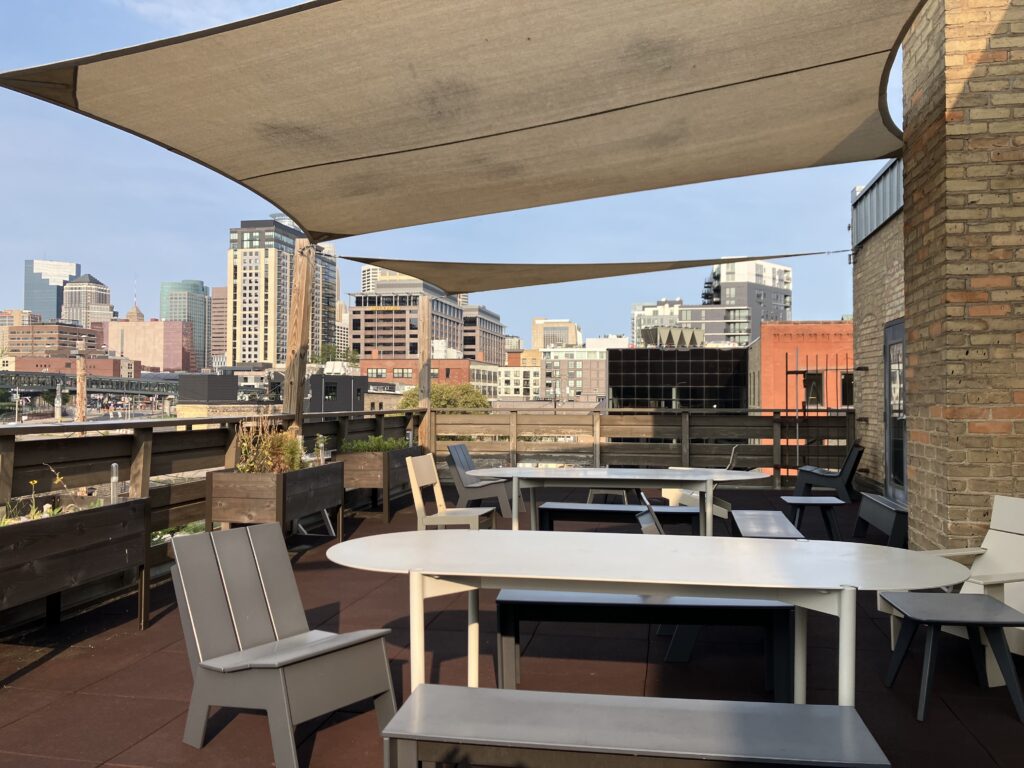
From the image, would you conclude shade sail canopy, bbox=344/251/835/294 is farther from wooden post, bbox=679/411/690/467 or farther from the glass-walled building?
the glass-walled building

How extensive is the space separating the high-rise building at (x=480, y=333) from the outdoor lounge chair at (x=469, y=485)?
124595 millimetres

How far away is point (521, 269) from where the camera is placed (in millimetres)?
7426

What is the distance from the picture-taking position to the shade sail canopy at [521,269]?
Result: 7.14 meters

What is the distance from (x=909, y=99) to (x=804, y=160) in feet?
2.33

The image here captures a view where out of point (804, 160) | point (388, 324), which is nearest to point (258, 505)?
point (804, 160)

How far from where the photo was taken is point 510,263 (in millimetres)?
7172

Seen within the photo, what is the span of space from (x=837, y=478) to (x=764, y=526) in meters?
3.43

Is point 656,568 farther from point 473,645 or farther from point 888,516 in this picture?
point 888,516

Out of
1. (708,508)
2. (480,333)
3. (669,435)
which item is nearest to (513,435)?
(669,435)

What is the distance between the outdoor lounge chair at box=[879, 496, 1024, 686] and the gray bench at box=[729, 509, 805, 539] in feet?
2.11

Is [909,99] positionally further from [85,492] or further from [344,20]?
[85,492]

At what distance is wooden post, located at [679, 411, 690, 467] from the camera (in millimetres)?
9352

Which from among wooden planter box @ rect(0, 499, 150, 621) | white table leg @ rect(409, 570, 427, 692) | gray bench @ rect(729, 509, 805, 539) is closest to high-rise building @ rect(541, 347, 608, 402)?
gray bench @ rect(729, 509, 805, 539)

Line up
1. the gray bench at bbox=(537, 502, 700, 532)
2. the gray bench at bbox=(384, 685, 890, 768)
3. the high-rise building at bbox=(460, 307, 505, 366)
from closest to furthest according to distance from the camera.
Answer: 1. the gray bench at bbox=(384, 685, 890, 768)
2. the gray bench at bbox=(537, 502, 700, 532)
3. the high-rise building at bbox=(460, 307, 505, 366)
